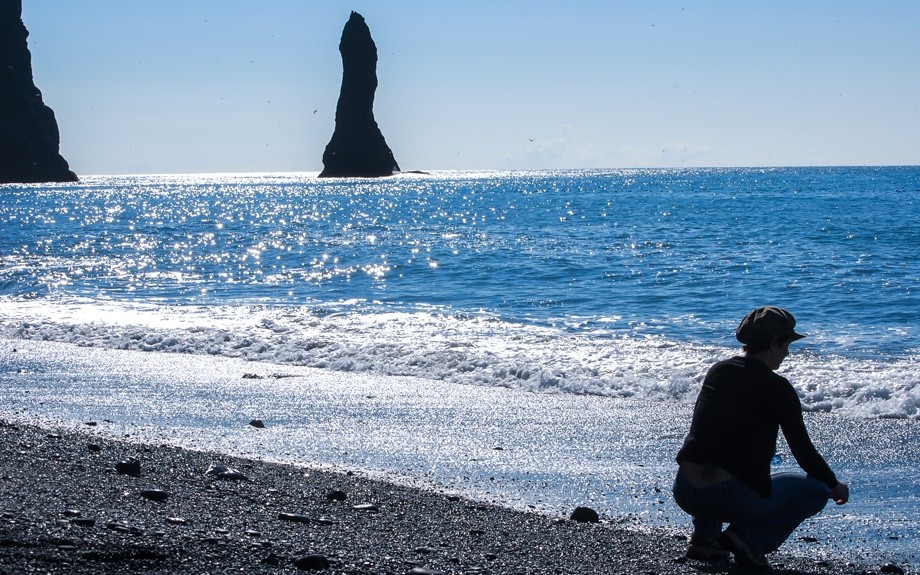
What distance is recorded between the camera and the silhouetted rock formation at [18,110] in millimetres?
110562

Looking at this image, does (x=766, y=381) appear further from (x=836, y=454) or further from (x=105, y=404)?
(x=105, y=404)

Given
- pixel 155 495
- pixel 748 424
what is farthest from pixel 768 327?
pixel 155 495

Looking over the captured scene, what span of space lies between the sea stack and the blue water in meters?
90.4

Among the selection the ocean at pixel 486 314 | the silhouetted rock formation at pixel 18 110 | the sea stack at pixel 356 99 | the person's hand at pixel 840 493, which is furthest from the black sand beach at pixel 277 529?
the sea stack at pixel 356 99

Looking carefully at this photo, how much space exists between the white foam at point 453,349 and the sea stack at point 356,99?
118m

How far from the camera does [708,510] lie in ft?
15.3

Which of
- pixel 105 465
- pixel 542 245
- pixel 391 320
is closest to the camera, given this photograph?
pixel 105 465

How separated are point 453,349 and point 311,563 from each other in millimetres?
8469

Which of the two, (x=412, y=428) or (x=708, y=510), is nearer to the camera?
(x=708, y=510)

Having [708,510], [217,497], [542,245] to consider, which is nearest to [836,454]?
[708,510]

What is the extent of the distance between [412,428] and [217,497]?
286 centimetres

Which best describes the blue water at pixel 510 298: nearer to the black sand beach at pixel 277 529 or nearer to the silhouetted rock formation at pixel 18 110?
the black sand beach at pixel 277 529

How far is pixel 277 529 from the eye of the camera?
195 inches

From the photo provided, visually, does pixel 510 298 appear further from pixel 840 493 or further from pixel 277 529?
pixel 840 493
